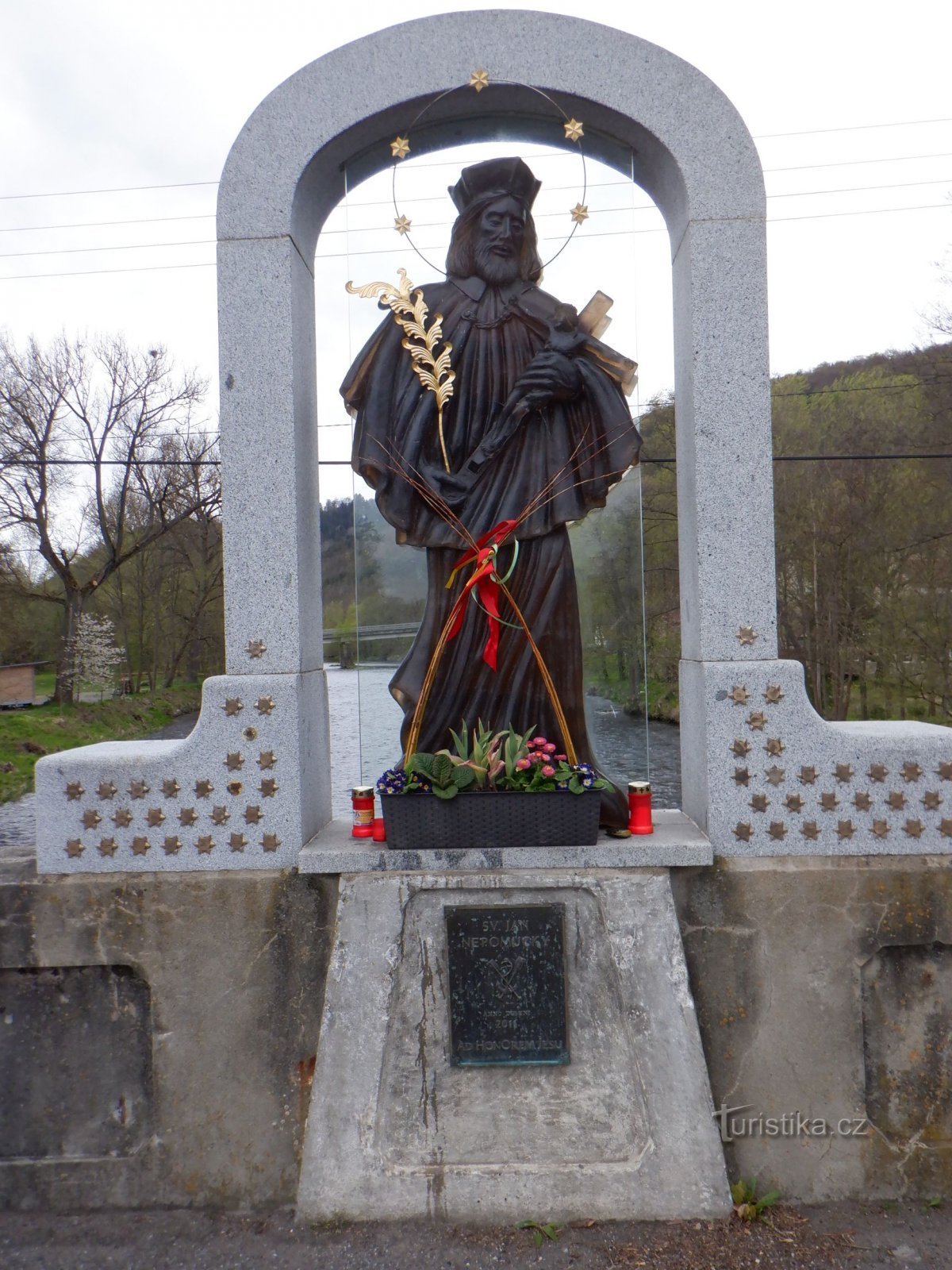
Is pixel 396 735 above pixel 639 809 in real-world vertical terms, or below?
above

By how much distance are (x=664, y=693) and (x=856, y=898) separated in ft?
3.97

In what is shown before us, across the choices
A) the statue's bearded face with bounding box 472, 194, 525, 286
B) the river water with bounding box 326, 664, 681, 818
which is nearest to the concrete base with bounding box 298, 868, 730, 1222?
the river water with bounding box 326, 664, 681, 818

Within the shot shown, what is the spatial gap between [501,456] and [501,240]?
874 millimetres

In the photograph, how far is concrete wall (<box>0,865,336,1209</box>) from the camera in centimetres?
281

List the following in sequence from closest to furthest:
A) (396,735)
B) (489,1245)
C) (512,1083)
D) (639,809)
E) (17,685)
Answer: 1. (489,1245)
2. (512,1083)
3. (639,809)
4. (396,735)
5. (17,685)

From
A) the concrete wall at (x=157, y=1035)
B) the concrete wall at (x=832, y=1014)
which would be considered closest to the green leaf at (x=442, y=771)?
the concrete wall at (x=157, y=1035)

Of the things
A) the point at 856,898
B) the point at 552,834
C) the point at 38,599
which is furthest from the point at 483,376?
the point at 38,599

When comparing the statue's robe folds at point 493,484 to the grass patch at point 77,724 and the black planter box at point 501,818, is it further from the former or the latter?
the grass patch at point 77,724

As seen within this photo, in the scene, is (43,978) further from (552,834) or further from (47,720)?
(47,720)

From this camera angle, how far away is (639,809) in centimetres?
304

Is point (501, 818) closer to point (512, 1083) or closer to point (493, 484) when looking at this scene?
point (512, 1083)

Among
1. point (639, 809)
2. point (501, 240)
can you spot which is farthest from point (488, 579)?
point (501, 240)

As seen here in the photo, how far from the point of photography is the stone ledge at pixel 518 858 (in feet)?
9.19

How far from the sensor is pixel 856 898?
9.22 ft
